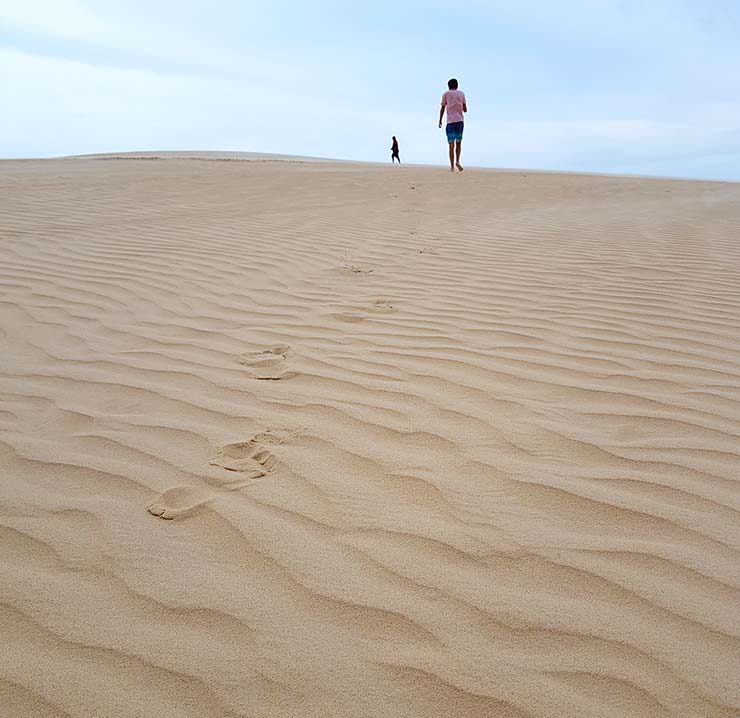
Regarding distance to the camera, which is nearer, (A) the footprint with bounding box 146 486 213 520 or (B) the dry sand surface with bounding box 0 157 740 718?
(B) the dry sand surface with bounding box 0 157 740 718

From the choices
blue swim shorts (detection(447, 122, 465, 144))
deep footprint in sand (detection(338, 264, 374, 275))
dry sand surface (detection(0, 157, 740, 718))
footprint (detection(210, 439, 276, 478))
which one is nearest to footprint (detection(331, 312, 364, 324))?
dry sand surface (detection(0, 157, 740, 718))

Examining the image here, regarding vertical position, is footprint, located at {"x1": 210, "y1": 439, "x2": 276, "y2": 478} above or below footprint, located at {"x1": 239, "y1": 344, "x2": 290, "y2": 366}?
below

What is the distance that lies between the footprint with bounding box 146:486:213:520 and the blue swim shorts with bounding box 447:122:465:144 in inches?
417

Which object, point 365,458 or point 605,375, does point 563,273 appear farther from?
point 365,458

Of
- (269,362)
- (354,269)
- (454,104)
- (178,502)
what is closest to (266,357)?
(269,362)

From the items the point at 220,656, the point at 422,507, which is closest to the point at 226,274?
the point at 422,507

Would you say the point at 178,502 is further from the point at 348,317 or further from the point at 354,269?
the point at 354,269

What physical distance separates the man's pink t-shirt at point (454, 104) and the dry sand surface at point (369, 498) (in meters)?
7.69

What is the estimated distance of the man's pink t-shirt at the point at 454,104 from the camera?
11164 millimetres

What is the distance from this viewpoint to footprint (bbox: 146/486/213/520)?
1.91m

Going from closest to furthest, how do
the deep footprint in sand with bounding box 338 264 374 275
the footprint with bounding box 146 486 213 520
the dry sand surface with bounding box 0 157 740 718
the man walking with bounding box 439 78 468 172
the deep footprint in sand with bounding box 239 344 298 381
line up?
1. the dry sand surface with bounding box 0 157 740 718
2. the footprint with bounding box 146 486 213 520
3. the deep footprint in sand with bounding box 239 344 298 381
4. the deep footprint in sand with bounding box 338 264 374 275
5. the man walking with bounding box 439 78 468 172

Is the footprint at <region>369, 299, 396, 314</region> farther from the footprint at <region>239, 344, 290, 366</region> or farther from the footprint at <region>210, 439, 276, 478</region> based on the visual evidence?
the footprint at <region>210, 439, 276, 478</region>

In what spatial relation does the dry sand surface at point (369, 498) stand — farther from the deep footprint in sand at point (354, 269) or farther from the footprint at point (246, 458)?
the deep footprint in sand at point (354, 269)

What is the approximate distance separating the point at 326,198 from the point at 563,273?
208 inches
